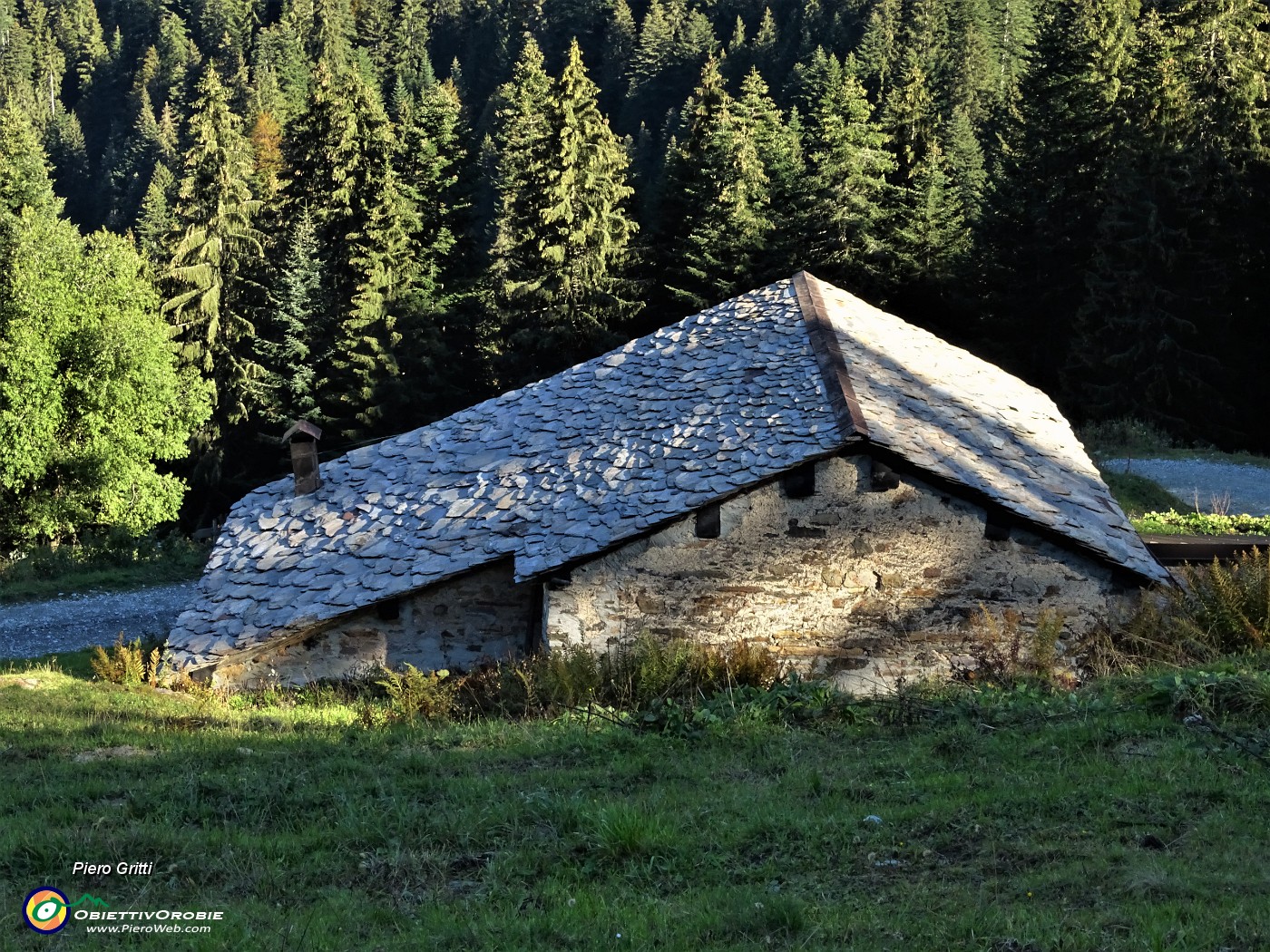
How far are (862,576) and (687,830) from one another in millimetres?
5465

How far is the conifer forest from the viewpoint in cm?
3222

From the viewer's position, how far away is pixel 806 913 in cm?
547

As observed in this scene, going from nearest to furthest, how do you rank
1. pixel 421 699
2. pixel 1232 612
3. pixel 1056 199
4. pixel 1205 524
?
pixel 1232 612 → pixel 421 699 → pixel 1205 524 → pixel 1056 199

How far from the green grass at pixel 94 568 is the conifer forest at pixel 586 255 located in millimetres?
9191

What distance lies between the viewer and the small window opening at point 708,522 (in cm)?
1167

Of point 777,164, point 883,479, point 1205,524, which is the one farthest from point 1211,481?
point 777,164

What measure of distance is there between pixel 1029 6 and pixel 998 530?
9907cm

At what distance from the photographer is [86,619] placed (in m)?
18.3

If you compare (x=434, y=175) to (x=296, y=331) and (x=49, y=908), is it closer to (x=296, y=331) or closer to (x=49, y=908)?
(x=296, y=331)

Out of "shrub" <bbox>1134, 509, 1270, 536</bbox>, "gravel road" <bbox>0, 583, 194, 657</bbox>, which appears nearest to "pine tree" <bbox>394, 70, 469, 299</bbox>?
"gravel road" <bbox>0, 583, 194, 657</bbox>

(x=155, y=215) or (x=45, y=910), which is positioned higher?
(x=155, y=215)

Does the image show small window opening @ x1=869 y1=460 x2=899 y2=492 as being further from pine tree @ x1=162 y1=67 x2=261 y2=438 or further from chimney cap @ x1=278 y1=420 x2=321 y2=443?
pine tree @ x1=162 y1=67 x2=261 y2=438

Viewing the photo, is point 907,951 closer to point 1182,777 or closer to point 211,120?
point 1182,777

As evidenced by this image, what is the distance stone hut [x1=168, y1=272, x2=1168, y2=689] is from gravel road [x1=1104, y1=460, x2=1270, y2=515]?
963 centimetres
